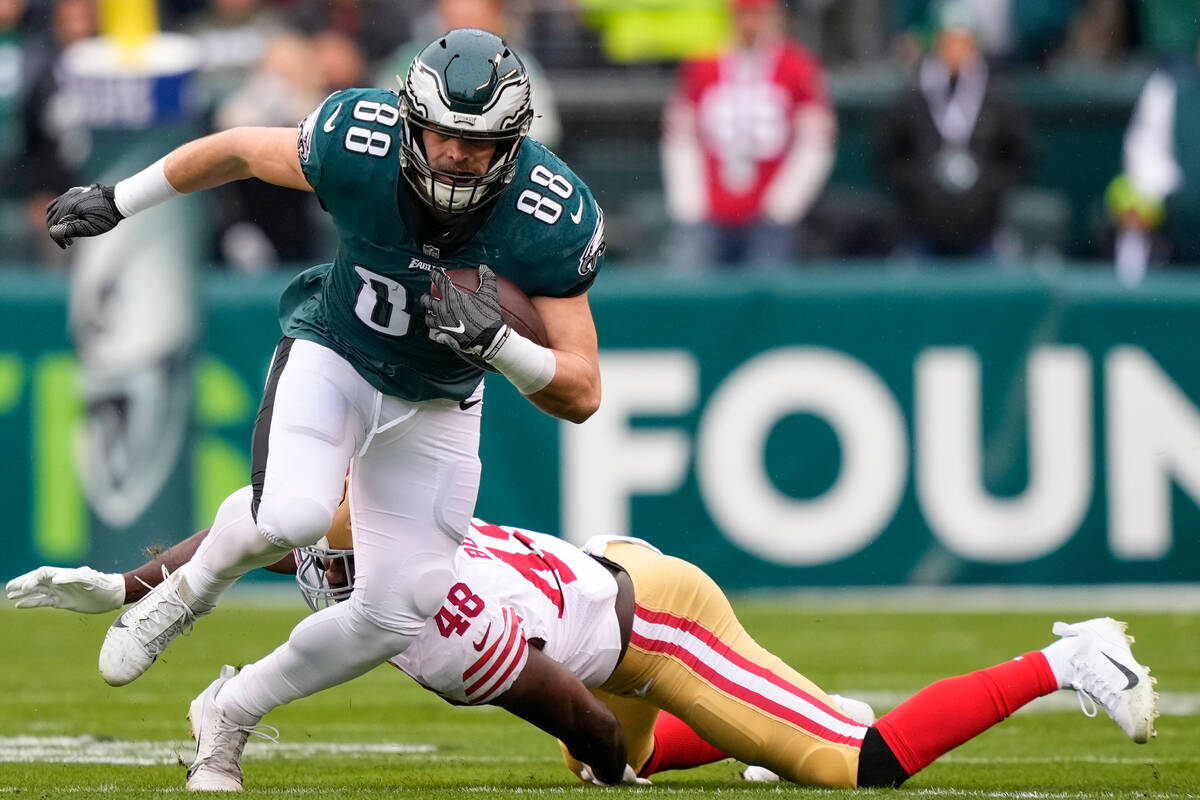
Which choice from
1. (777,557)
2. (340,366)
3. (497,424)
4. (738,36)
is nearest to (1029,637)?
(777,557)

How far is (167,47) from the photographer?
921cm

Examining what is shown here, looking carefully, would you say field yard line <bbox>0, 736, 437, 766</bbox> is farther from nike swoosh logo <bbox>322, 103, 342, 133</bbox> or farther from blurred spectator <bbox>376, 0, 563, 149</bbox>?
blurred spectator <bbox>376, 0, 563, 149</bbox>

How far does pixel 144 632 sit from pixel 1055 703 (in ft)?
11.8

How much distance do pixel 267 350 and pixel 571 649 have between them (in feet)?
15.4

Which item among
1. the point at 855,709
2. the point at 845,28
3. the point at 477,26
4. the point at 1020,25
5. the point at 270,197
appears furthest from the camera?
the point at 845,28

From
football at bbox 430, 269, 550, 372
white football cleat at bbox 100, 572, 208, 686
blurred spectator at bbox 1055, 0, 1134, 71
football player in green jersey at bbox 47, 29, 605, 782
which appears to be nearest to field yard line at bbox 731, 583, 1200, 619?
blurred spectator at bbox 1055, 0, 1134, 71

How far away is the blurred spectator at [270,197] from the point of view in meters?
9.80

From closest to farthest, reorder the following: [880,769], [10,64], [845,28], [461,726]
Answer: [880,769] → [461,726] → [10,64] → [845,28]

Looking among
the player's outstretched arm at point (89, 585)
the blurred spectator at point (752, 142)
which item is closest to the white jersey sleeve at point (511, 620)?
the player's outstretched arm at point (89, 585)

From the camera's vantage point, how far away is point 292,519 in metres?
4.52

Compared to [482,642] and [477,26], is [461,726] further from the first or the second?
[477,26]

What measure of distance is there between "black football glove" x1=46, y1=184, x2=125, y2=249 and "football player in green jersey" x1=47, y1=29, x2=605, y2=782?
0.5 inches

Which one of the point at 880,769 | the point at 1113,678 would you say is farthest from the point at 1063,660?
the point at 880,769

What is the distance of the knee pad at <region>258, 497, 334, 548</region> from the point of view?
452 cm
